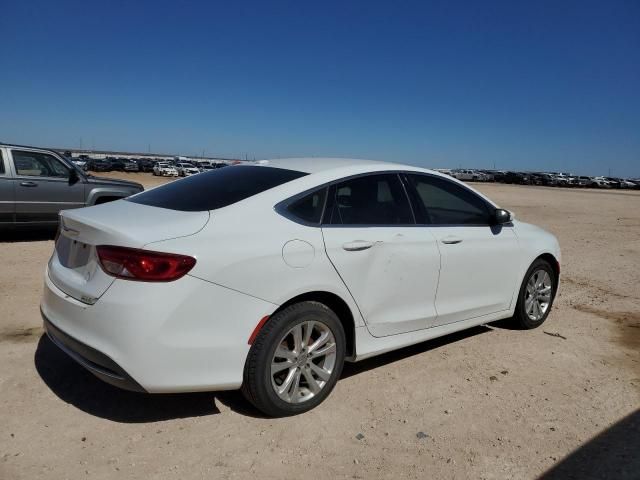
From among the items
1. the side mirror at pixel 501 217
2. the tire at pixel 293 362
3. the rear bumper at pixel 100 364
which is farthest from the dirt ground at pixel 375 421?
the side mirror at pixel 501 217

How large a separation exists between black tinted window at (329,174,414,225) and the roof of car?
0.14 m

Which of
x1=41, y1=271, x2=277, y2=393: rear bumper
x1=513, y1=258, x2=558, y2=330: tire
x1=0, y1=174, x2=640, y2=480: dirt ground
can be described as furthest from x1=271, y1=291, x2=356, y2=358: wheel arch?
x1=513, y1=258, x2=558, y2=330: tire

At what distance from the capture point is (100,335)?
2.83 m

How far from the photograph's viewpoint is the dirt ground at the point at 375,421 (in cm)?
282

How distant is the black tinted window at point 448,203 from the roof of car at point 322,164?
17 cm

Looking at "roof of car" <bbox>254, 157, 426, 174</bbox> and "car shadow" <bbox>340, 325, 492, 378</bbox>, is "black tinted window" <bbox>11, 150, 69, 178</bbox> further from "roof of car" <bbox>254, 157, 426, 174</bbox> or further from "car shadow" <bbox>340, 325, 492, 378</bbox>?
"car shadow" <bbox>340, 325, 492, 378</bbox>

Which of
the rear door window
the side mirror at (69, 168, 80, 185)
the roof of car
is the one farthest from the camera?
the side mirror at (69, 168, 80, 185)

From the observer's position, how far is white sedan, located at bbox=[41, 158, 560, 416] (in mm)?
2787

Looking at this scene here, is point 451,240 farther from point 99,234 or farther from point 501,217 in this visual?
point 99,234

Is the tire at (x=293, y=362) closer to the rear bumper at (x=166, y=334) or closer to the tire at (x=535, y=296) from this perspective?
the rear bumper at (x=166, y=334)

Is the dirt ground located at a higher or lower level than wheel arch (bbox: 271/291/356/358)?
lower

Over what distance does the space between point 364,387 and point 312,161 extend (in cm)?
178

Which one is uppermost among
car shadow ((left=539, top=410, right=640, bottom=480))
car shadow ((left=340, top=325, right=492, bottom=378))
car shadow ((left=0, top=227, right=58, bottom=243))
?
car shadow ((left=539, top=410, right=640, bottom=480))

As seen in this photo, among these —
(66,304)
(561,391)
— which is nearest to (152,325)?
(66,304)
